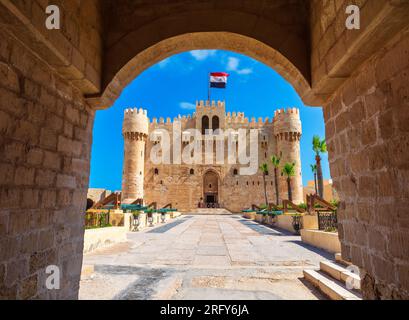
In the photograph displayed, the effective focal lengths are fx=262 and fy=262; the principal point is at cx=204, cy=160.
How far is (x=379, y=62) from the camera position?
7.55 ft

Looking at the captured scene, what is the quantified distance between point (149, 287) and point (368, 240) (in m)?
3.30

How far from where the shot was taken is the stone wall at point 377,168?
2.04m

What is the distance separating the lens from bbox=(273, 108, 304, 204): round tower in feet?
119

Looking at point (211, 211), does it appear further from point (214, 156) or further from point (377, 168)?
point (377, 168)

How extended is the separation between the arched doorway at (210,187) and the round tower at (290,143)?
30.1 ft

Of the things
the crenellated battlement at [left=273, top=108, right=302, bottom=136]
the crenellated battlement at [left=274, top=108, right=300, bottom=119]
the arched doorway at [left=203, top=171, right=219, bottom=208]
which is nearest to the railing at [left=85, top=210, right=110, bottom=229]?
the arched doorway at [left=203, top=171, right=219, bottom=208]

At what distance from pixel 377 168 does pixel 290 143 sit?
36.1m

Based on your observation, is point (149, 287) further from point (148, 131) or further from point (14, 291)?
point (148, 131)

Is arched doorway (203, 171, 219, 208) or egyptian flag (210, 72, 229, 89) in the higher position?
egyptian flag (210, 72, 229, 89)

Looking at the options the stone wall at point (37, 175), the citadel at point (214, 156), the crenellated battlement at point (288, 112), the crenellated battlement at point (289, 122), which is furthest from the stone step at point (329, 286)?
the crenellated battlement at point (288, 112)

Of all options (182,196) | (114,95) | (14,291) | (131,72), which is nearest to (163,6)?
(131,72)

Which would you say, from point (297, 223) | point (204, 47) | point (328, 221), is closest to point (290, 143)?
point (297, 223)

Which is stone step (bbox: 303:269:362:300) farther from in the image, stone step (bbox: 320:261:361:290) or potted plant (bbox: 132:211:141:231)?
potted plant (bbox: 132:211:141:231)

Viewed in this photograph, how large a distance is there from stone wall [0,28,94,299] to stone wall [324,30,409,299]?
3.13 metres
